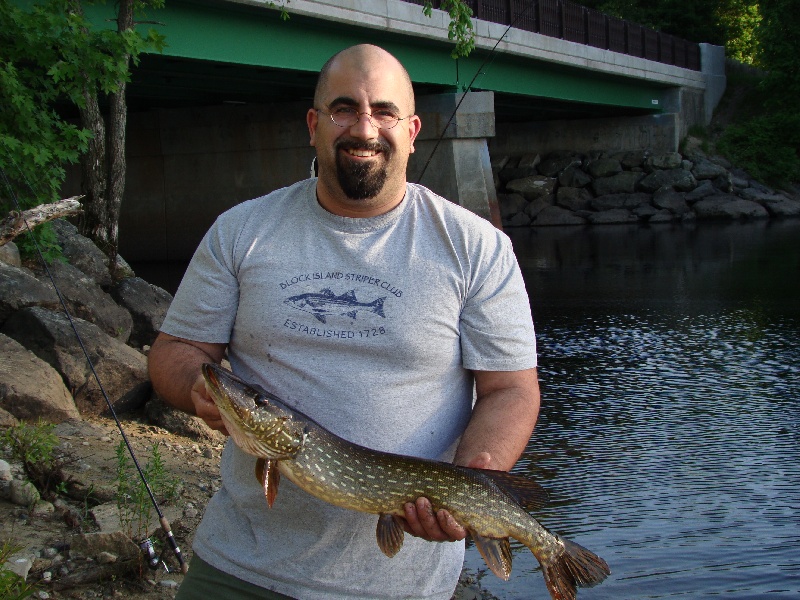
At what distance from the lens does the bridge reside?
19156mm

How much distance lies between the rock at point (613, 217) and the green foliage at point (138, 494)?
31.3 meters

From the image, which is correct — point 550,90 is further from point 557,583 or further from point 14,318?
point 557,583

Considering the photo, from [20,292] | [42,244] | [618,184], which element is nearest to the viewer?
[20,292]

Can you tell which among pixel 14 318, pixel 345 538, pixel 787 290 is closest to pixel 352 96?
pixel 345 538

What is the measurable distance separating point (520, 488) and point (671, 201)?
3453 centimetres

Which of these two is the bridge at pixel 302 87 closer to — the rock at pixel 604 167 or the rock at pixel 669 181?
the rock at pixel 604 167

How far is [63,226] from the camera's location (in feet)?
37.5

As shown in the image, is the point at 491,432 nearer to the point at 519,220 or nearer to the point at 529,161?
the point at 519,220

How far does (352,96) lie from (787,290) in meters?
15.3

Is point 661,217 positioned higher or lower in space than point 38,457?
lower

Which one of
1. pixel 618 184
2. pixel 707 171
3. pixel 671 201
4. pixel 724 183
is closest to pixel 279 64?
pixel 671 201

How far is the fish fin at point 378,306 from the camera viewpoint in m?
2.80

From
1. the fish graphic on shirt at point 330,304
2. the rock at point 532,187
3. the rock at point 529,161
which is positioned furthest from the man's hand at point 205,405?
the rock at point 529,161

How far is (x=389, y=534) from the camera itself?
2.70 m
